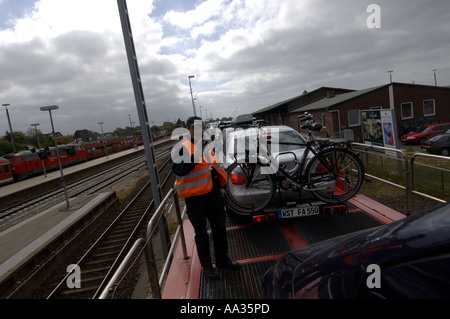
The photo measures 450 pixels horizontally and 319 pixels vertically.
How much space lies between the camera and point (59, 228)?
35.8 ft

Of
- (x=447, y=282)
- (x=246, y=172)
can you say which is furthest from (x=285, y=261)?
(x=246, y=172)

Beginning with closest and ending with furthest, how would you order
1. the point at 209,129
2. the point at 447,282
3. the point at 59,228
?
the point at 447,282, the point at 209,129, the point at 59,228

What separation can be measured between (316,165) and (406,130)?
28.1 metres

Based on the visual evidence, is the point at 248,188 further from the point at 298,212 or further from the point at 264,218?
the point at 298,212

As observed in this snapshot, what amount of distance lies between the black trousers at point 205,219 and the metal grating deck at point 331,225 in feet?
4.71

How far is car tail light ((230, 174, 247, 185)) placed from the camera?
15.1 ft

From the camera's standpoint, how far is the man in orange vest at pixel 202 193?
131 inches

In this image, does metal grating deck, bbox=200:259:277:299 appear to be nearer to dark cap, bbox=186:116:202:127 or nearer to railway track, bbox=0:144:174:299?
dark cap, bbox=186:116:202:127

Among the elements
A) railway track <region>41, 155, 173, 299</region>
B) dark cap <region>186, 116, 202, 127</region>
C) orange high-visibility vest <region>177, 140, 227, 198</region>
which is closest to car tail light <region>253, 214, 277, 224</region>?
orange high-visibility vest <region>177, 140, 227, 198</region>

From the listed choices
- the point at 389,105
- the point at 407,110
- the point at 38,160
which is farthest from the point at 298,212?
the point at 38,160

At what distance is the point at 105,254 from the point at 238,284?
738 cm

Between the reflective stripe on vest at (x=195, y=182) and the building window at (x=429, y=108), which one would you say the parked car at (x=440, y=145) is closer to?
the building window at (x=429, y=108)

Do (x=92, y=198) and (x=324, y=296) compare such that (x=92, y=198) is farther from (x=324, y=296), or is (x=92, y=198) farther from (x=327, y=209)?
(x=324, y=296)

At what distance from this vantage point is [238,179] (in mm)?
Result: 4621
